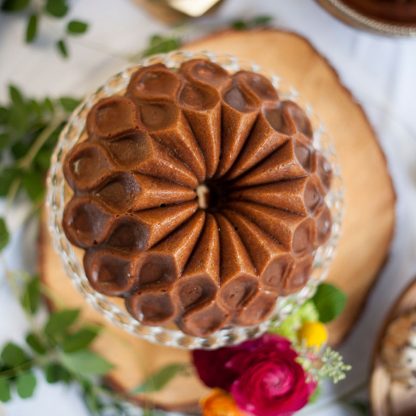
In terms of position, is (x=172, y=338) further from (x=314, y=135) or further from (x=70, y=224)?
(x=314, y=135)

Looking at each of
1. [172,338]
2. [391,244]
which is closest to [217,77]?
[172,338]

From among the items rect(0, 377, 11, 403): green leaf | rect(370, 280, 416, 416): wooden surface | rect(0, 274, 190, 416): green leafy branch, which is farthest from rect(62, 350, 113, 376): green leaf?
rect(370, 280, 416, 416): wooden surface

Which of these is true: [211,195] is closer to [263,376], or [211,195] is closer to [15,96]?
[263,376]

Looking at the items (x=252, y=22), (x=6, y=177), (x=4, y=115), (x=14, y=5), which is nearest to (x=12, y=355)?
(x=6, y=177)

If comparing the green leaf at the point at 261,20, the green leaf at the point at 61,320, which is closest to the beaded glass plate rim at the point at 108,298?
the green leaf at the point at 61,320

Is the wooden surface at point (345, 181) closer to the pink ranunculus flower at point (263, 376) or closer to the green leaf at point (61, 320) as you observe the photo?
the green leaf at point (61, 320)

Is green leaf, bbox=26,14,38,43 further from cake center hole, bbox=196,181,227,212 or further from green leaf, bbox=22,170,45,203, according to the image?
cake center hole, bbox=196,181,227,212
